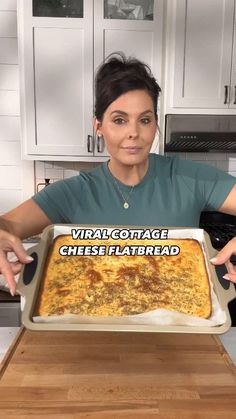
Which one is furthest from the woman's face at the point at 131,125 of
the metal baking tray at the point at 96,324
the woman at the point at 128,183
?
the metal baking tray at the point at 96,324

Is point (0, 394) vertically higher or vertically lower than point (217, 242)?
higher

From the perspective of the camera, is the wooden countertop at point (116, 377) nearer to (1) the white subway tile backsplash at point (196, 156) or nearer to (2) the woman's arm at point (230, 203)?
(2) the woman's arm at point (230, 203)

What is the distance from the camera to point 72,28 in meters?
2.42

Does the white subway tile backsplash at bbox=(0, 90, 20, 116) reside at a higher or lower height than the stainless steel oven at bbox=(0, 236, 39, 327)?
higher

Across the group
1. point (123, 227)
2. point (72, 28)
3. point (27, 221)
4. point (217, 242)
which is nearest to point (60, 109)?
point (72, 28)

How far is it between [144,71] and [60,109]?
1.28 metres

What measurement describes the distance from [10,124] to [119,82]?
1.80 metres

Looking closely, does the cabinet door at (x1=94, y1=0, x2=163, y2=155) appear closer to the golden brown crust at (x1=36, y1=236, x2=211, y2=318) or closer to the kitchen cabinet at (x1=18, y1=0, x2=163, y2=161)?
the kitchen cabinet at (x1=18, y1=0, x2=163, y2=161)

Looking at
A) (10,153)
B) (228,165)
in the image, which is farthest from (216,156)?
(10,153)

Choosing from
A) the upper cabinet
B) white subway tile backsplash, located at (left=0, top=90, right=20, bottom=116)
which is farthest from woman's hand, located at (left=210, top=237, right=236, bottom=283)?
white subway tile backsplash, located at (left=0, top=90, right=20, bottom=116)

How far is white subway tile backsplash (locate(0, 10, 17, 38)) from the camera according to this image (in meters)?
2.74

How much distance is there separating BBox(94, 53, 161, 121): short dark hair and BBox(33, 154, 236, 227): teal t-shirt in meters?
0.22

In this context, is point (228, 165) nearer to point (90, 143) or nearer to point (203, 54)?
point (203, 54)

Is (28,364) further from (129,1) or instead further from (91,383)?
(129,1)
